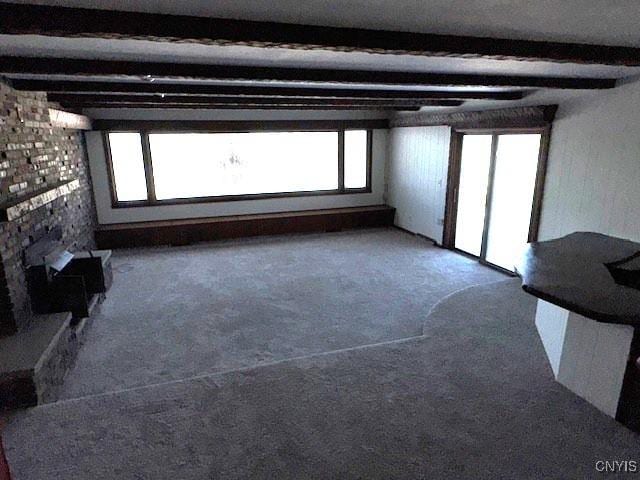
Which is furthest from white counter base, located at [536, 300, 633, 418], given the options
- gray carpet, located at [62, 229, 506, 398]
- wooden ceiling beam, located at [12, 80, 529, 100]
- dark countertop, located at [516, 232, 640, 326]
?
wooden ceiling beam, located at [12, 80, 529, 100]

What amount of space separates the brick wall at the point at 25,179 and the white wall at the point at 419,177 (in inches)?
210

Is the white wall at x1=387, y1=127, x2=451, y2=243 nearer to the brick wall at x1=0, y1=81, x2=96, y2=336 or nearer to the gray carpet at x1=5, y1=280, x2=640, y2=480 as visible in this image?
the gray carpet at x1=5, y1=280, x2=640, y2=480

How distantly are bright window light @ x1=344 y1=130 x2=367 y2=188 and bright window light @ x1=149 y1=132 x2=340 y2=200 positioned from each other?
0.24 m

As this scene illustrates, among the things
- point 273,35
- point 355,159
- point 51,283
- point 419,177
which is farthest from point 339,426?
point 355,159

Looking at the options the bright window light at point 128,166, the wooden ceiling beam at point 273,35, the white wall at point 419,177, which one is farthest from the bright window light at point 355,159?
the wooden ceiling beam at point 273,35

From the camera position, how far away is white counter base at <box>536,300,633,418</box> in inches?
89.4

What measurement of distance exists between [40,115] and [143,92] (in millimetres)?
1265

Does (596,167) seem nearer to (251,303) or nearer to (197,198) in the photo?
(251,303)

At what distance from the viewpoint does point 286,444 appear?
220cm

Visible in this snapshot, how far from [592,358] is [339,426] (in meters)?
1.62

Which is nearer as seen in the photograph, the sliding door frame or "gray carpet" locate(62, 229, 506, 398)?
"gray carpet" locate(62, 229, 506, 398)

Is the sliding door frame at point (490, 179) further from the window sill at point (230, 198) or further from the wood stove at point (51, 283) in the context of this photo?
the wood stove at point (51, 283)

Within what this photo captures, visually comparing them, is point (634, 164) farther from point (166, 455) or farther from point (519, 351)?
point (166, 455)

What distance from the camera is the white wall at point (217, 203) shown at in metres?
6.45
